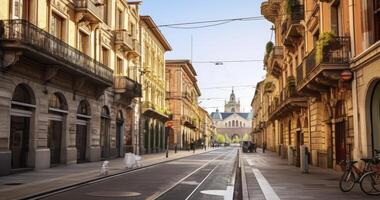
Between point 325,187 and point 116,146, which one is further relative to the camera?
point 116,146

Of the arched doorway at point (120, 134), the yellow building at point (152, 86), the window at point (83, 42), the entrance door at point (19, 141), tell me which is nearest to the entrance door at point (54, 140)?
the entrance door at point (19, 141)

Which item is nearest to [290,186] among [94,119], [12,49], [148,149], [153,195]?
[153,195]

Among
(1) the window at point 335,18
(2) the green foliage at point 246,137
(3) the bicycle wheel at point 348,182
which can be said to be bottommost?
(3) the bicycle wheel at point 348,182

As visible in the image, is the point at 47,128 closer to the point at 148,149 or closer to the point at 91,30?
the point at 91,30

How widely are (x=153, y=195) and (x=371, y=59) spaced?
9428mm

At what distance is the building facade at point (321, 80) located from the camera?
68.0 feet

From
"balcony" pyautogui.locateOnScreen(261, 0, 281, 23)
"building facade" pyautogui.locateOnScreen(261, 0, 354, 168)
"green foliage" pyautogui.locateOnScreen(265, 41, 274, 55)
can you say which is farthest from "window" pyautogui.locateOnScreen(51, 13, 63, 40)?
"green foliage" pyautogui.locateOnScreen(265, 41, 274, 55)

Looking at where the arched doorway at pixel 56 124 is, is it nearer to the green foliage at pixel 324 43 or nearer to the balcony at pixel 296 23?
the green foliage at pixel 324 43

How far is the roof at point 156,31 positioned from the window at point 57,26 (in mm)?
22148

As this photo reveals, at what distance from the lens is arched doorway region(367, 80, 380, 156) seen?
18281 millimetres

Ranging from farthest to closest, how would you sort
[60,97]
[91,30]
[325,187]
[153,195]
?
[91,30] → [60,97] → [325,187] → [153,195]

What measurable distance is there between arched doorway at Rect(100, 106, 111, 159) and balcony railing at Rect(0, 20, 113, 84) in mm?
3889

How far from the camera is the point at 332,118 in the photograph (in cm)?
2419

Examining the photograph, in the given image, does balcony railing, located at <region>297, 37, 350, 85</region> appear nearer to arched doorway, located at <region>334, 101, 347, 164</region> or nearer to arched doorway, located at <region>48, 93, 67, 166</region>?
arched doorway, located at <region>334, 101, 347, 164</region>
